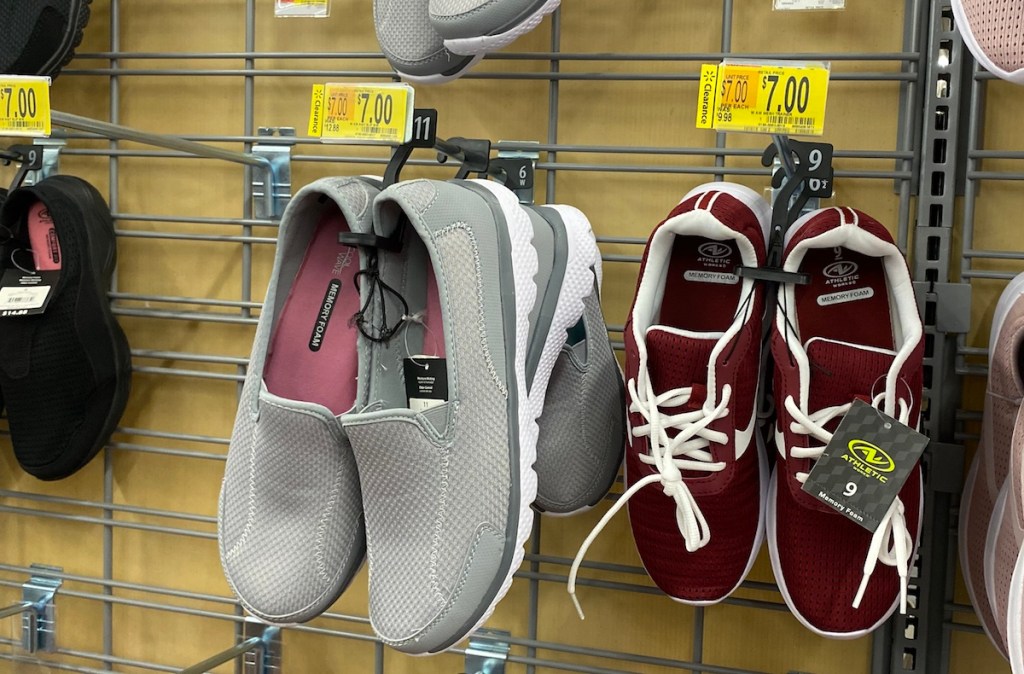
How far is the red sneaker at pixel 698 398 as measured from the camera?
2.70 ft

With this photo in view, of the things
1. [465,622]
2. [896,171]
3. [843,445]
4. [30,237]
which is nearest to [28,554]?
[30,237]

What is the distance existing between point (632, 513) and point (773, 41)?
0.57m

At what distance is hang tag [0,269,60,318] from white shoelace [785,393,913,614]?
0.97 m

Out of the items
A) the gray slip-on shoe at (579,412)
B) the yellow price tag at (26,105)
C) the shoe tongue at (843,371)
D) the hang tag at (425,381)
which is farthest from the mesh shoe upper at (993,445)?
the yellow price tag at (26,105)

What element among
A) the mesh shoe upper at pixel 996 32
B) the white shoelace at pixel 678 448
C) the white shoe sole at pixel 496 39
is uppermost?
the white shoe sole at pixel 496 39

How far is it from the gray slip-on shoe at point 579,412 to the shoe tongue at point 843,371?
0.69 ft

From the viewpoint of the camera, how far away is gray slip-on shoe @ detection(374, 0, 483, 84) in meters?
0.95

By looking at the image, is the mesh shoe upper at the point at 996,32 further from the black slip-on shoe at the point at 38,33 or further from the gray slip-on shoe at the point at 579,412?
the black slip-on shoe at the point at 38,33

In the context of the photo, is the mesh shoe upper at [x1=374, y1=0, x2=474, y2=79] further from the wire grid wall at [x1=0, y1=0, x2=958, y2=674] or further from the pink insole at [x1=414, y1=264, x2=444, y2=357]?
the pink insole at [x1=414, y1=264, x2=444, y2=357]

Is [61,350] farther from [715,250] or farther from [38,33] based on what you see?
[715,250]

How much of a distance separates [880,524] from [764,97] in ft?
1.32

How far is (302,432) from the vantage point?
0.79 m

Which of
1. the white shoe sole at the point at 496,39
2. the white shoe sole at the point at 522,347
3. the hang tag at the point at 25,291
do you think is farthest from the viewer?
the hang tag at the point at 25,291

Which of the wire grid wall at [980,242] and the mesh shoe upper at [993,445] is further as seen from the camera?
the wire grid wall at [980,242]
